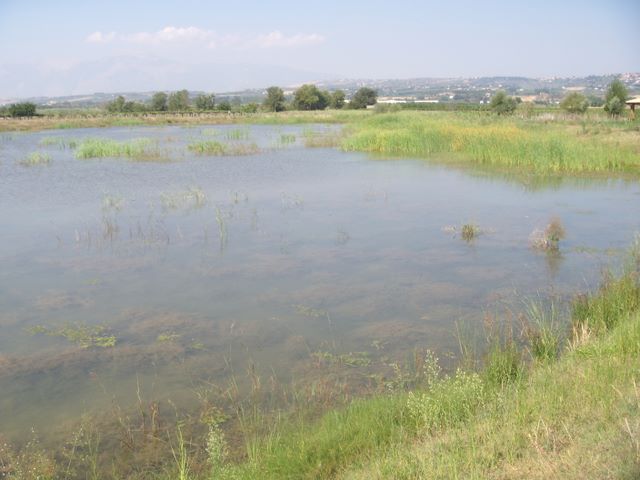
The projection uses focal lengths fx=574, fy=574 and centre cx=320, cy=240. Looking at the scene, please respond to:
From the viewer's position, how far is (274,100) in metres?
62.2

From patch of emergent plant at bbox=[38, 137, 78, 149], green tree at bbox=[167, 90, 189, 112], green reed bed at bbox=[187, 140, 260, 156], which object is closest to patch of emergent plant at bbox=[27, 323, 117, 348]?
green reed bed at bbox=[187, 140, 260, 156]

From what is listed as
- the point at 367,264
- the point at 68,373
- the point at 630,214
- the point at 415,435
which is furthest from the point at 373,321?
the point at 630,214

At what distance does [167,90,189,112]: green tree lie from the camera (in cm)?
6444

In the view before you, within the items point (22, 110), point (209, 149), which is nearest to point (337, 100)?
point (22, 110)

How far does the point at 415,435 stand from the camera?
12.4ft

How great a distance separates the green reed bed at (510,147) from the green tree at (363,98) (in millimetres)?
38658

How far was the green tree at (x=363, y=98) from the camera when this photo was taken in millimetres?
64688

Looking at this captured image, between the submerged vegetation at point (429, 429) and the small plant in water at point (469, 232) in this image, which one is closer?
the submerged vegetation at point (429, 429)

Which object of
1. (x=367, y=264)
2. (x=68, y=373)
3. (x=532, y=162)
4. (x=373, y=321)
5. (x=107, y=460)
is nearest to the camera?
(x=107, y=460)

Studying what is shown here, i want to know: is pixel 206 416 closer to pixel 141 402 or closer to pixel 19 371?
pixel 141 402

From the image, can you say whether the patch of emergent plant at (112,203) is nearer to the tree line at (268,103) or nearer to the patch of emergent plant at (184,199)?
the patch of emergent plant at (184,199)

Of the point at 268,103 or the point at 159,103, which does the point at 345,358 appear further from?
the point at 159,103

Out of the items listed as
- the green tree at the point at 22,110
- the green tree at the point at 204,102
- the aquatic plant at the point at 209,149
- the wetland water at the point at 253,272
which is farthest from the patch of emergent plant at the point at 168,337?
the green tree at the point at 204,102

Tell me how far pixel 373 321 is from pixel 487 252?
351 cm
